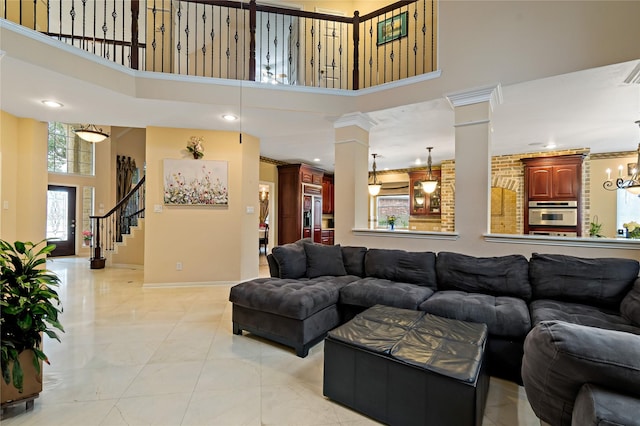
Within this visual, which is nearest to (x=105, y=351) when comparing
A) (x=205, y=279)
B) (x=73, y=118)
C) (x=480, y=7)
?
(x=205, y=279)

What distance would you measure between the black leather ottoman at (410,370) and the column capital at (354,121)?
292 centimetres

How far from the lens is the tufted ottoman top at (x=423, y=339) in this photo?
1.53 meters

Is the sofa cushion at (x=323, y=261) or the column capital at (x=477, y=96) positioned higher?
the column capital at (x=477, y=96)

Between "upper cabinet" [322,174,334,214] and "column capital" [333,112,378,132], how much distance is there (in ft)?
14.4

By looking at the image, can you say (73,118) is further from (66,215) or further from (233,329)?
(66,215)

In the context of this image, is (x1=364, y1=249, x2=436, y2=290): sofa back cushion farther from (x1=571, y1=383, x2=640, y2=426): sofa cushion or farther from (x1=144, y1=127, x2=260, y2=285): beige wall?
(x1=144, y1=127, x2=260, y2=285): beige wall

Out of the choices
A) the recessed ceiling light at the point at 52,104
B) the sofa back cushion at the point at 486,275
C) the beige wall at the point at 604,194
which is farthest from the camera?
the beige wall at the point at 604,194

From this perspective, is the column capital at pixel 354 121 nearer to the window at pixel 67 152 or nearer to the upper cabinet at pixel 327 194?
the upper cabinet at pixel 327 194

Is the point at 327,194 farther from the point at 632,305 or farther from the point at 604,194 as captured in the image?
the point at 632,305

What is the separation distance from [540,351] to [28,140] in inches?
253

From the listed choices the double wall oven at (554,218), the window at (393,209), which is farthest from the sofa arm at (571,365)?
the window at (393,209)

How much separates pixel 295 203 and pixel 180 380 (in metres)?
5.30

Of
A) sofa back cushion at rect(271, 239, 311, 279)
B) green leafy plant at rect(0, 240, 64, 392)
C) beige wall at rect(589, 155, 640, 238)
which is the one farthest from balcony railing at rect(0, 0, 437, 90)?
beige wall at rect(589, 155, 640, 238)

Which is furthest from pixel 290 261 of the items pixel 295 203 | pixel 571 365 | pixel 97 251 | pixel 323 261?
pixel 97 251
